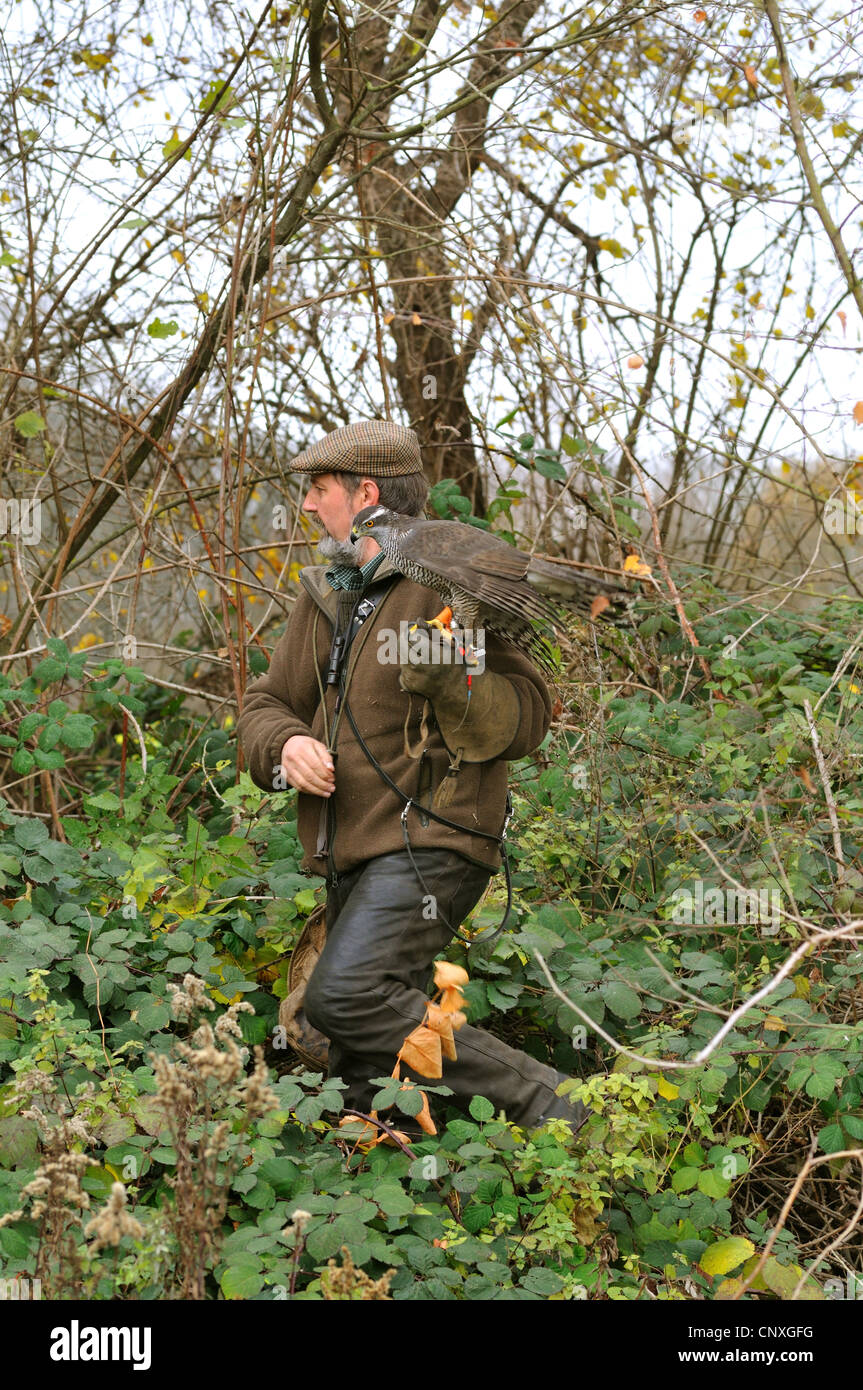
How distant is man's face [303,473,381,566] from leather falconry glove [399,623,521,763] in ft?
1.16

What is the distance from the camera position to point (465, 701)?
288 centimetres

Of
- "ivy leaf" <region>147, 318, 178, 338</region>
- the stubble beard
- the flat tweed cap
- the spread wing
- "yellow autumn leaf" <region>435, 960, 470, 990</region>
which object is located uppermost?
"ivy leaf" <region>147, 318, 178, 338</region>

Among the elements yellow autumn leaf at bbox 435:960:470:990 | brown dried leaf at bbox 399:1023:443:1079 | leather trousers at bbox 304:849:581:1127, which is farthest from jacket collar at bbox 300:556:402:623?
brown dried leaf at bbox 399:1023:443:1079

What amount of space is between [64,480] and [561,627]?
144 inches

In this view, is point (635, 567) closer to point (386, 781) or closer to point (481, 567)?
point (386, 781)

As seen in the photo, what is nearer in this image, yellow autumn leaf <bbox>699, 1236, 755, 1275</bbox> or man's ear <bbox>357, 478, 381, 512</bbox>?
yellow autumn leaf <bbox>699, 1236, 755, 1275</bbox>

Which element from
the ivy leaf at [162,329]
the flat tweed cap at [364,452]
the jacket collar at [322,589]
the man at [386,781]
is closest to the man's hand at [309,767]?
the man at [386,781]

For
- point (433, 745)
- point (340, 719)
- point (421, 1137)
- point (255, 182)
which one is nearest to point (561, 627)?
point (433, 745)

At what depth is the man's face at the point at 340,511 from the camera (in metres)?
3.13

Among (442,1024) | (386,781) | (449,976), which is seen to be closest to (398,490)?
(386,781)

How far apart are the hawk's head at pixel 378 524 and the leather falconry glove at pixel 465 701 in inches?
10.2

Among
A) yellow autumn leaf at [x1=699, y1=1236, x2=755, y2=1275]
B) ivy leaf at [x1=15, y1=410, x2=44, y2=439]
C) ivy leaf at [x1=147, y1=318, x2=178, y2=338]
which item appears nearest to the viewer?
yellow autumn leaf at [x1=699, y1=1236, x2=755, y2=1275]

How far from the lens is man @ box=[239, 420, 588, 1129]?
116 inches

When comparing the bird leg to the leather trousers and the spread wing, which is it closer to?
the spread wing
